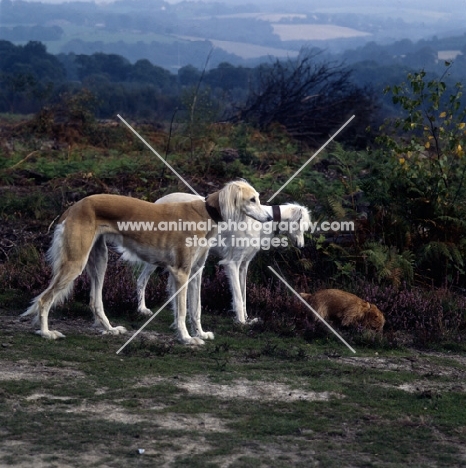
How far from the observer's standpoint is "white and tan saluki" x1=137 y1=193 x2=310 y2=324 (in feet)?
29.3

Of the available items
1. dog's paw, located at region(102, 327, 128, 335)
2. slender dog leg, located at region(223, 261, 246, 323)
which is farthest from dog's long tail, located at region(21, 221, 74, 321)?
slender dog leg, located at region(223, 261, 246, 323)

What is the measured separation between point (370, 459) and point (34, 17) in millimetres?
77782

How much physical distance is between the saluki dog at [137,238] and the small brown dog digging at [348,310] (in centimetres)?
105

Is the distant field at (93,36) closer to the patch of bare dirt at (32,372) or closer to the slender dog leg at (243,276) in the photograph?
the slender dog leg at (243,276)

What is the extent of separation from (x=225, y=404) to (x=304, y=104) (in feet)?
47.9

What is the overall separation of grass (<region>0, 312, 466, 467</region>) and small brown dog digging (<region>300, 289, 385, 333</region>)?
36 centimetres

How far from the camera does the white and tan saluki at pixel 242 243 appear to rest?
352 inches

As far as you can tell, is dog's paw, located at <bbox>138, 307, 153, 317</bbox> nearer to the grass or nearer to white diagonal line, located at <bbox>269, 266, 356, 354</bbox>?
the grass

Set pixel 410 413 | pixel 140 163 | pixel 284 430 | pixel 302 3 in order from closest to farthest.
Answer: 1. pixel 284 430
2. pixel 410 413
3. pixel 140 163
4. pixel 302 3

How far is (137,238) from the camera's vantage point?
8.04m

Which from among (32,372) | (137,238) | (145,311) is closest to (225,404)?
(32,372)

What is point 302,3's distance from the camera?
74.5 metres

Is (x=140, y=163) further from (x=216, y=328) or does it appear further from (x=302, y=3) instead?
(x=302, y=3)

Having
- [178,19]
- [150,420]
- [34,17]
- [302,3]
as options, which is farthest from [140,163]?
[34,17]
